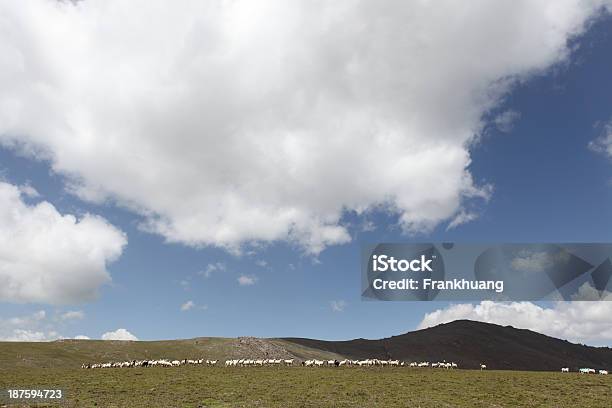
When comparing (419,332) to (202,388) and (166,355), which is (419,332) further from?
(202,388)

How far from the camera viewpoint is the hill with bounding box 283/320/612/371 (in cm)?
14475

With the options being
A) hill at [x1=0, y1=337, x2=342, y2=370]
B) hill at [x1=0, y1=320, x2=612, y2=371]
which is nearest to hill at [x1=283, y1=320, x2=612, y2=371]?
hill at [x1=0, y1=320, x2=612, y2=371]

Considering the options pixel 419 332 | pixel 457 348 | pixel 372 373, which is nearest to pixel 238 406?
pixel 372 373

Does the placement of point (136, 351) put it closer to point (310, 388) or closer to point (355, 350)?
point (310, 388)

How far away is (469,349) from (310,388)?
131 meters

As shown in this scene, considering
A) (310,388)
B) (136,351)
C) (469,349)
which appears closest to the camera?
(310,388)

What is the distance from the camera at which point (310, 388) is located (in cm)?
5022

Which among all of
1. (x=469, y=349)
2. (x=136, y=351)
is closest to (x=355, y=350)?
(x=469, y=349)

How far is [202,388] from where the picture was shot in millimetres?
49438

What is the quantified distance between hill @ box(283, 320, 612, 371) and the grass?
75.8 m

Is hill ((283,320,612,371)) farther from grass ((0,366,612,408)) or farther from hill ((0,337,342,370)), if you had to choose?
grass ((0,366,612,408))

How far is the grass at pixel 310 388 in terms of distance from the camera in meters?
42.6

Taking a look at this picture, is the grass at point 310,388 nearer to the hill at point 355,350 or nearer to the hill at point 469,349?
the hill at point 355,350

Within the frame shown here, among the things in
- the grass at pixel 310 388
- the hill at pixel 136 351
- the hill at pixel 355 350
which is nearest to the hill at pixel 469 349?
the hill at pixel 355 350
